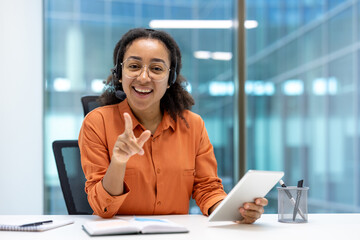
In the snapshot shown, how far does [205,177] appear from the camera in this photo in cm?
181

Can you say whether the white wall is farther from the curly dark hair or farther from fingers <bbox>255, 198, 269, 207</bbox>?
fingers <bbox>255, 198, 269, 207</bbox>

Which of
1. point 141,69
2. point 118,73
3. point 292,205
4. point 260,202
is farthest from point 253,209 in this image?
point 118,73

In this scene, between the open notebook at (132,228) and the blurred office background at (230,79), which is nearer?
the open notebook at (132,228)

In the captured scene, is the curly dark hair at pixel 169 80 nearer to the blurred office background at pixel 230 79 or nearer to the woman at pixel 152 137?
the woman at pixel 152 137

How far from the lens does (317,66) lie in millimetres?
3842

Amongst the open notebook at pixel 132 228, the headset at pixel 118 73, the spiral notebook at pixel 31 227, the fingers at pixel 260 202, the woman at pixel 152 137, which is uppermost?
the headset at pixel 118 73

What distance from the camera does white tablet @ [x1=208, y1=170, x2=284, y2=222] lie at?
1271mm

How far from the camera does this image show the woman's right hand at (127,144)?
1356 millimetres

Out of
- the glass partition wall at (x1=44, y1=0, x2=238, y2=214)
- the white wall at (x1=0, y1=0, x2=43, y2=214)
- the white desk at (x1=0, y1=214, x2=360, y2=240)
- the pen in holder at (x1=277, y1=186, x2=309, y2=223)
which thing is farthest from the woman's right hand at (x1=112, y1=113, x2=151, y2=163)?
the glass partition wall at (x1=44, y1=0, x2=238, y2=214)

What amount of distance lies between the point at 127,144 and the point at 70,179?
0.72 metres

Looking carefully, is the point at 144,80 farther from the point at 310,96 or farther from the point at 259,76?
the point at 310,96

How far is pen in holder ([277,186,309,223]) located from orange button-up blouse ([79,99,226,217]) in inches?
12.2

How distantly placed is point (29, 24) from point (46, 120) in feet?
2.56

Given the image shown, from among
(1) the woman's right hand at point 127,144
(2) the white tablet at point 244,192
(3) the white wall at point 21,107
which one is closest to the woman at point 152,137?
(1) the woman's right hand at point 127,144
